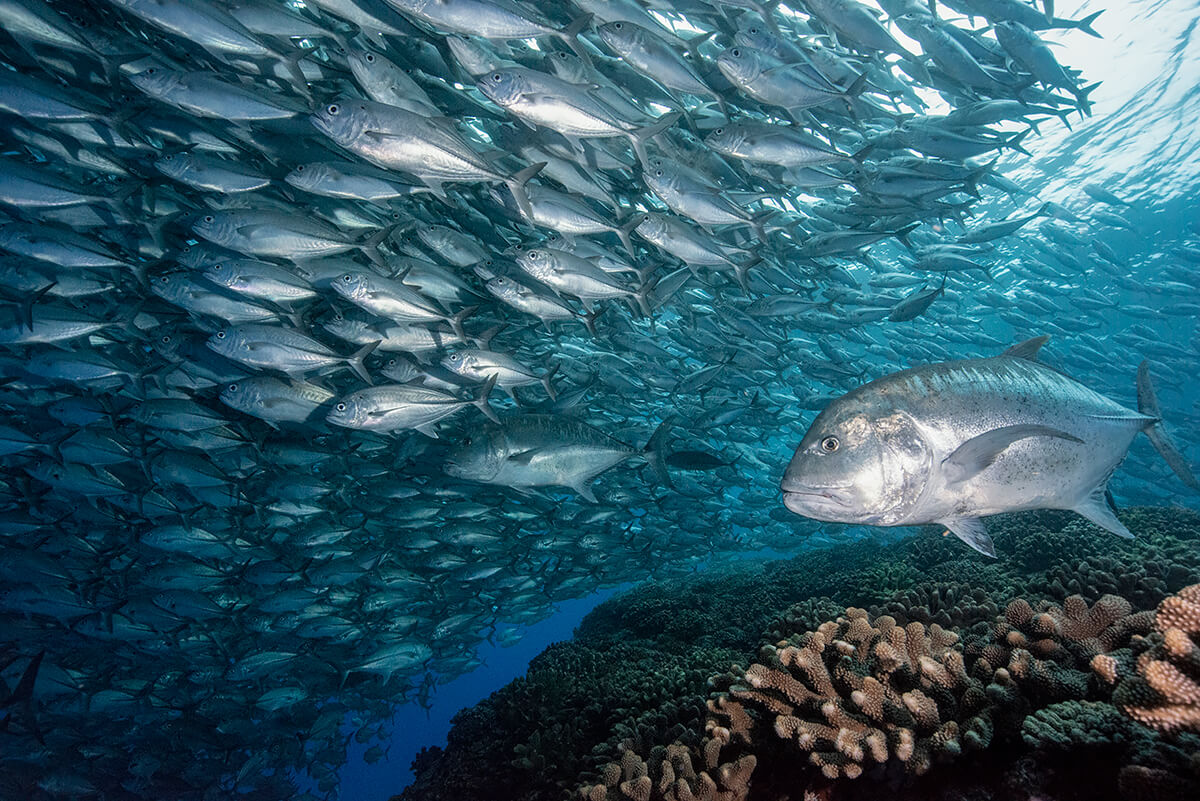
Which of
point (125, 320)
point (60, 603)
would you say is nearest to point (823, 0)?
point (125, 320)

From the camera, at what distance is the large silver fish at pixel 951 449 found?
1.92 m

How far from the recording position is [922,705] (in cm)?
196

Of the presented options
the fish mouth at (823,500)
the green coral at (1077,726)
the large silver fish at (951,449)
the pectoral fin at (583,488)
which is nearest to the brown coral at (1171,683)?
the green coral at (1077,726)

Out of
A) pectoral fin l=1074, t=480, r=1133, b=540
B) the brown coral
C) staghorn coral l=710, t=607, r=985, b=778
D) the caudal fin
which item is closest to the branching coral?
staghorn coral l=710, t=607, r=985, b=778

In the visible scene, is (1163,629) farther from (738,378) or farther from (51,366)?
(738,378)

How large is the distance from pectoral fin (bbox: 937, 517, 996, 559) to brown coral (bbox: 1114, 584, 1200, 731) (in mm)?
597

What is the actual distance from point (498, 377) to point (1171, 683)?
203 inches

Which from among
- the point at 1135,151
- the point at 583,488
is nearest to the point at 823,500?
the point at 583,488

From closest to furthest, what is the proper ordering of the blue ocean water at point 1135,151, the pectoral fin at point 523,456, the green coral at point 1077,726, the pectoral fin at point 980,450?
1. the green coral at point 1077,726
2. the pectoral fin at point 980,450
3. the pectoral fin at point 523,456
4. the blue ocean water at point 1135,151

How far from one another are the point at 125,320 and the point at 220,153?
2.15m

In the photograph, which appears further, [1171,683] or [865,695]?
[865,695]

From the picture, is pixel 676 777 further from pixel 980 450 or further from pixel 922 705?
pixel 980 450

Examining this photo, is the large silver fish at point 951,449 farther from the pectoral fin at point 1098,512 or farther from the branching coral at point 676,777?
the branching coral at point 676,777

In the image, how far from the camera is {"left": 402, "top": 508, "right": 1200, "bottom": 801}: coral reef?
151 centimetres
